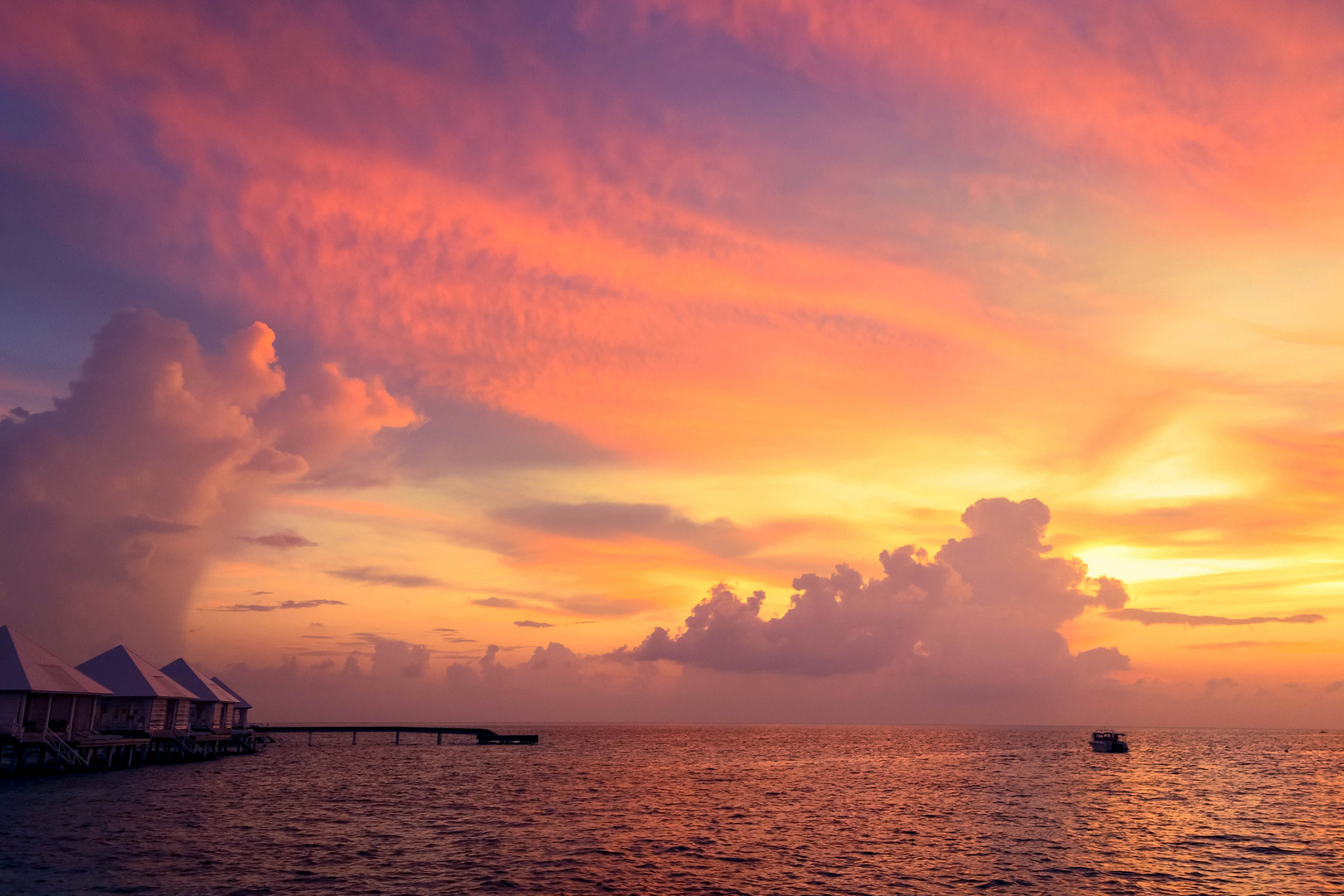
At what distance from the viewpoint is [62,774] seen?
7719cm

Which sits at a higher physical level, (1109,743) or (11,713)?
(11,713)

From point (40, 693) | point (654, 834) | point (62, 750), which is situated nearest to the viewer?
point (654, 834)

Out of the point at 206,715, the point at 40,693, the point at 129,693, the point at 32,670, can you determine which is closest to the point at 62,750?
the point at 40,693

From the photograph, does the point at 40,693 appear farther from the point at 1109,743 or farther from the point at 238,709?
the point at 1109,743

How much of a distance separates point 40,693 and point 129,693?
59.8ft

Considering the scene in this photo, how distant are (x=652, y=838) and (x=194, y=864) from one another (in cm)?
2536

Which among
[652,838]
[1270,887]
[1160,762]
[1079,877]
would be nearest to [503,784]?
[652,838]

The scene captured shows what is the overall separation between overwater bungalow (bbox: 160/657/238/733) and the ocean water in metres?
13.7

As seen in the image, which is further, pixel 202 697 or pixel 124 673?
pixel 202 697

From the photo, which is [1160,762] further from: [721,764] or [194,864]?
[194,864]

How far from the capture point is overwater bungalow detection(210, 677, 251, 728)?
124m

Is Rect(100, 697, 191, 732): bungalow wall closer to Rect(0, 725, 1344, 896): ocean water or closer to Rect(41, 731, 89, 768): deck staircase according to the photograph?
Rect(0, 725, 1344, 896): ocean water

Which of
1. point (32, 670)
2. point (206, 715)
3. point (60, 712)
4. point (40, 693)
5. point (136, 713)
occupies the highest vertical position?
point (32, 670)

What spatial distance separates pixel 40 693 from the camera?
72500 millimetres
